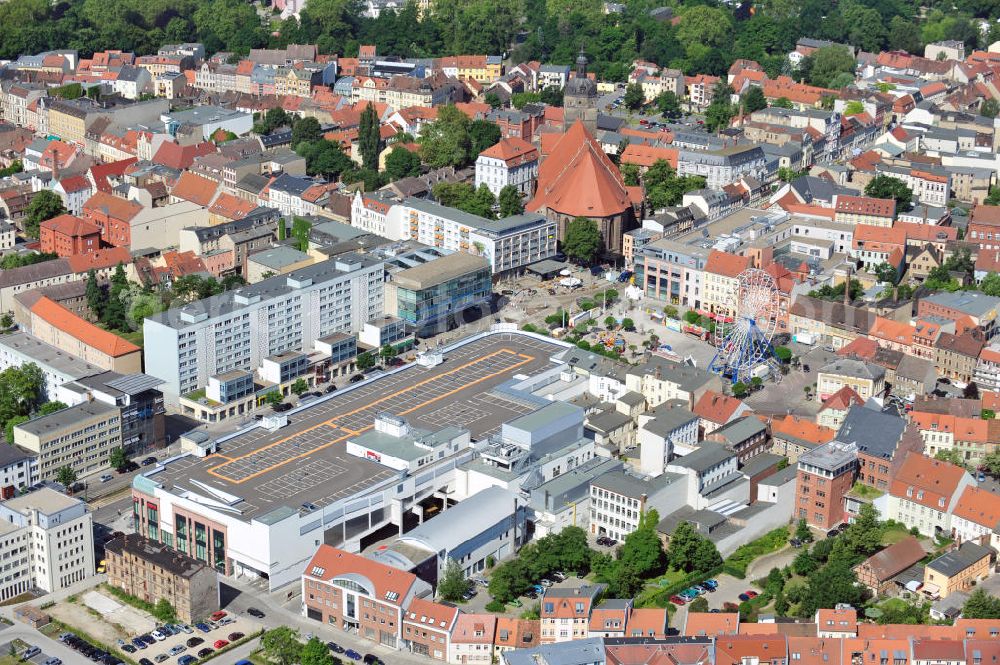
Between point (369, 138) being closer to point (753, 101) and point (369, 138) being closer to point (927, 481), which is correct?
point (753, 101)

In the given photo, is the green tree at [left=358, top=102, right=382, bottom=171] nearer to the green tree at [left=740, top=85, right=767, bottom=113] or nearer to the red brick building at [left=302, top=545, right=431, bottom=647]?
the green tree at [left=740, top=85, right=767, bottom=113]

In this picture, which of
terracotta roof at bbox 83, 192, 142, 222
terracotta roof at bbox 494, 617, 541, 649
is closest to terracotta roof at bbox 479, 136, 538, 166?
terracotta roof at bbox 83, 192, 142, 222

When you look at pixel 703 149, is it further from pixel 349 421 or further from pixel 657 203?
pixel 349 421

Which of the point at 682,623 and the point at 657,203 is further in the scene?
the point at 657,203

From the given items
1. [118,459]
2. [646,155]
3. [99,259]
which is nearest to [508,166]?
[646,155]

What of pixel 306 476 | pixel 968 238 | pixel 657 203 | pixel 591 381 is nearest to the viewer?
pixel 306 476

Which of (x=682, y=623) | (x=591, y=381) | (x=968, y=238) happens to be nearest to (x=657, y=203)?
(x=968, y=238)
